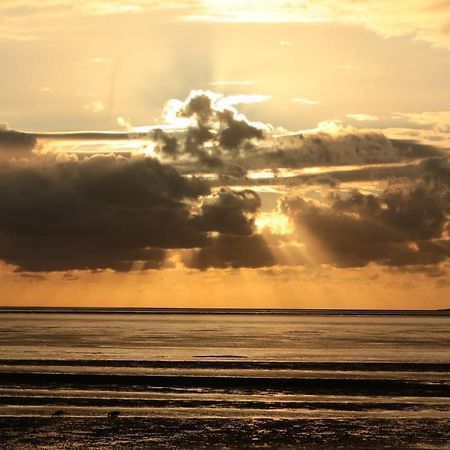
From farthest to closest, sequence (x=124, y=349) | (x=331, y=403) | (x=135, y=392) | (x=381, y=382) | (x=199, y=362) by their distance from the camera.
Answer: (x=124, y=349)
(x=199, y=362)
(x=381, y=382)
(x=135, y=392)
(x=331, y=403)

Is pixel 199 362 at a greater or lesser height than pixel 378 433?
greater

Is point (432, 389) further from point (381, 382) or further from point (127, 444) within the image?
point (127, 444)

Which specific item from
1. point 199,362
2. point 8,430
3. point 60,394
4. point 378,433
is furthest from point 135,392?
point 199,362

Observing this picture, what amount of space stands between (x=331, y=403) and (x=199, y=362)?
29375 mm

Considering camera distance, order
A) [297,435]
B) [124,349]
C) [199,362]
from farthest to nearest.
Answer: [124,349] → [199,362] → [297,435]

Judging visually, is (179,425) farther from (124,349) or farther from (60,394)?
(124,349)

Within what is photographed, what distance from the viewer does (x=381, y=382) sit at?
57.8 metres

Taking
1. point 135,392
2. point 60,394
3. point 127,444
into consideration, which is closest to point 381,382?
point 135,392

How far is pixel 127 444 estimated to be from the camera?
33.2 m

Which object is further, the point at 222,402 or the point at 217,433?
the point at 222,402

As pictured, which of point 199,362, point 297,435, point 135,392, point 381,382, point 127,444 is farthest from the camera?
point 199,362

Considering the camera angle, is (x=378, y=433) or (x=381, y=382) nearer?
(x=378, y=433)

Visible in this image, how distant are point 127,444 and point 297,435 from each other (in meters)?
6.76

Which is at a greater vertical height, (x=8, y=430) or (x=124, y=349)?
(x=124, y=349)
